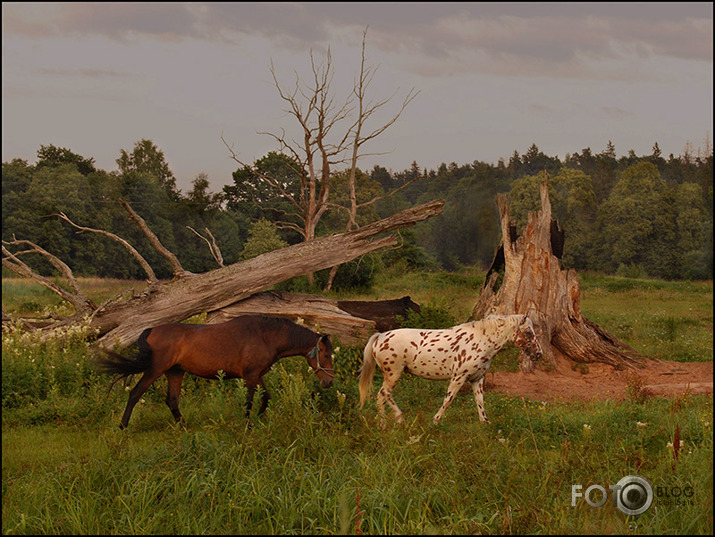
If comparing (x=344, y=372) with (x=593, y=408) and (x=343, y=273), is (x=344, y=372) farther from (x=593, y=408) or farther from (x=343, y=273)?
(x=343, y=273)

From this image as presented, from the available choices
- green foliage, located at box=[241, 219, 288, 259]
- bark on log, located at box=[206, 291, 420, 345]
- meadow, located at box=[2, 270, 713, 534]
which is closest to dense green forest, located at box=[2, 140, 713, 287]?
green foliage, located at box=[241, 219, 288, 259]

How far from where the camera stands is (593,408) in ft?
30.3

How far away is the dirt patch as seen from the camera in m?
10.9

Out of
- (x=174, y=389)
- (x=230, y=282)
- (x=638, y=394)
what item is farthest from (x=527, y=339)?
(x=230, y=282)

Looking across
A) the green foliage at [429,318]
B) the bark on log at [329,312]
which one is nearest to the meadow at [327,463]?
the green foliage at [429,318]

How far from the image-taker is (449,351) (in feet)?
24.9

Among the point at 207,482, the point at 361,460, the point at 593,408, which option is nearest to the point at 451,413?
the point at 593,408

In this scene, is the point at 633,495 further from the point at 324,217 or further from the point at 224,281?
the point at 324,217

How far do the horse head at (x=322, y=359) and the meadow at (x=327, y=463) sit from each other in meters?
0.28

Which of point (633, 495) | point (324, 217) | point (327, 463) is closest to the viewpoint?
point (633, 495)

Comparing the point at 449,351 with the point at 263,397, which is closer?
the point at 263,397

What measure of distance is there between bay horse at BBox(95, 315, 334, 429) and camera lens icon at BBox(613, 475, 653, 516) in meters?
3.16

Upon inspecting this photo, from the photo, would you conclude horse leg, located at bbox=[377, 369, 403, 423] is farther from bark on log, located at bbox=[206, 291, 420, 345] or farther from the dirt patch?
bark on log, located at bbox=[206, 291, 420, 345]

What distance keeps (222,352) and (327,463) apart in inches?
73.6
